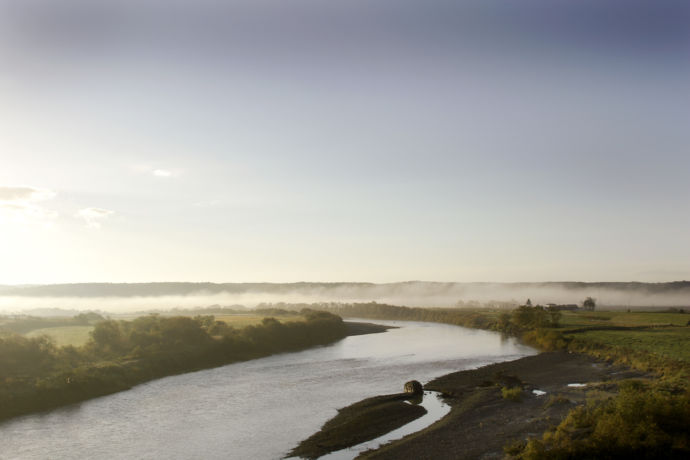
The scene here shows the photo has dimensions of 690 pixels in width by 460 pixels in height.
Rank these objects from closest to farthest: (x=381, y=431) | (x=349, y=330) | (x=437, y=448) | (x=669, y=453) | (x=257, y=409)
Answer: (x=669, y=453) → (x=437, y=448) → (x=381, y=431) → (x=257, y=409) → (x=349, y=330)

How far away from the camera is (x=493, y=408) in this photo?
35250 millimetres

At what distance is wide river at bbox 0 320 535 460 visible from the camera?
2829cm

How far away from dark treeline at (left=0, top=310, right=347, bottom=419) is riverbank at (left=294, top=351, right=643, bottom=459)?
83.7ft

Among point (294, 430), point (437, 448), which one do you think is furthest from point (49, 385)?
point (437, 448)

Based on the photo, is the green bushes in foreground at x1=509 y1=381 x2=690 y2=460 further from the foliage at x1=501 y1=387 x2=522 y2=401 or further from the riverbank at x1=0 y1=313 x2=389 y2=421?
the riverbank at x1=0 y1=313 x2=389 y2=421

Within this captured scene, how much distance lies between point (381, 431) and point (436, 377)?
72.4ft

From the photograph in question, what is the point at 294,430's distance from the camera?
31844 millimetres

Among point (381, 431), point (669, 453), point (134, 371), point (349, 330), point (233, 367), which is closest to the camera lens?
point (669, 453)

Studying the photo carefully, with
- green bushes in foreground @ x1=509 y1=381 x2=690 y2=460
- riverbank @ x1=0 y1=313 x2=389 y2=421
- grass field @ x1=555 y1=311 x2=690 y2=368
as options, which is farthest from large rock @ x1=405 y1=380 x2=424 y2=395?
riverbank @ x1=0 y1=313 x2=389 y2=421

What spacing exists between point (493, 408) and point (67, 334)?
66.5 m

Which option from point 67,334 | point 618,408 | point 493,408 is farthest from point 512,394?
point 67,334

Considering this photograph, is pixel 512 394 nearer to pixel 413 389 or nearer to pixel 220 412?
pixel 413 389

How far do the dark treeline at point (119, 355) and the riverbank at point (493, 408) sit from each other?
25.5 m

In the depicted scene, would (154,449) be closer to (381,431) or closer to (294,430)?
(294,430)
